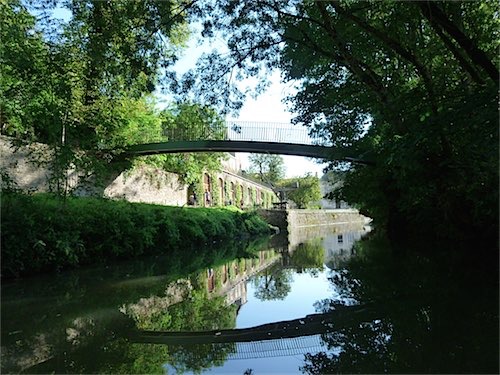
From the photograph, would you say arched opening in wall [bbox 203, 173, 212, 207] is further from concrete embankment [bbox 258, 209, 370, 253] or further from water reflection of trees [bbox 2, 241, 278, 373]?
water reflection of trees [bbox 2, 241, 278, 373]

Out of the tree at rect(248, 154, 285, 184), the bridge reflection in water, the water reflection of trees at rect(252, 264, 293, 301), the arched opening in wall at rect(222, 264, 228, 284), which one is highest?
the tree at rect(248, 154, 285, 184)

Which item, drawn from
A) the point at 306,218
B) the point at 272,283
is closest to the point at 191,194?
the point at 306,218

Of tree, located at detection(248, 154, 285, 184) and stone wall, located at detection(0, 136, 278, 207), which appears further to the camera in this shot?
tree, located at detection(248, 154, 285, 184)

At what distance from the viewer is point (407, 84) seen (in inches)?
446

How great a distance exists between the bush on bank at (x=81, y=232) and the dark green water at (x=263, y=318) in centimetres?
46

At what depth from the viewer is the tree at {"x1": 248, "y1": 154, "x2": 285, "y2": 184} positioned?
2279 inches

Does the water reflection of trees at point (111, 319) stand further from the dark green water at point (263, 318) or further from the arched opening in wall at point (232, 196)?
the arched opening in wall at point (232, 196)

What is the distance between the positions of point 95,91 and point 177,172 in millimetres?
14683

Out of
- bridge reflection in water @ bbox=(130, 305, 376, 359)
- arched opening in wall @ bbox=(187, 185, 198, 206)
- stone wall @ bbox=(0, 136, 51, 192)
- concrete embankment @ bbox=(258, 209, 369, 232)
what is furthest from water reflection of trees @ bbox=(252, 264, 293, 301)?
concrete embankment @ bbox=(258, 209, 369, 232)

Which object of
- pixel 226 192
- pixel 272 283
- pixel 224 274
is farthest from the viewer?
pixel 226 192

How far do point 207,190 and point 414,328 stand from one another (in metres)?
27.3

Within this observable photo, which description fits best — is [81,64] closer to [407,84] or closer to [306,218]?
[407,84]

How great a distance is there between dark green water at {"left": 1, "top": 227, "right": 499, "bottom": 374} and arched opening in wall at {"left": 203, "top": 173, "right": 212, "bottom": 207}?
20.0m

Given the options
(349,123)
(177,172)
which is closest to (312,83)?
(349,123)
